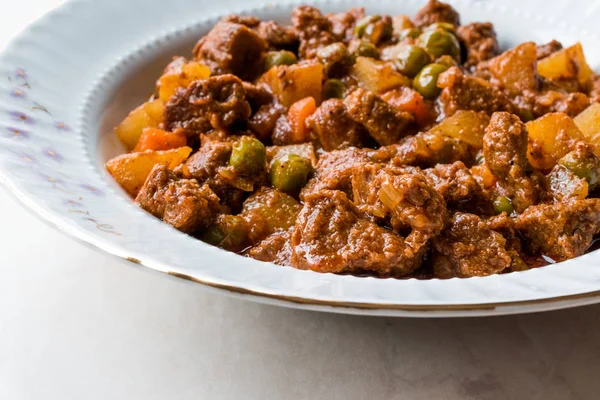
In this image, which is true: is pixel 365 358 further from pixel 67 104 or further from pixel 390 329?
pixel 67 104

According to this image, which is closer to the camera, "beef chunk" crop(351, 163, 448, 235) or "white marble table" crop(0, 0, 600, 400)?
"white marble table" crop(0, 0, 600, 400)

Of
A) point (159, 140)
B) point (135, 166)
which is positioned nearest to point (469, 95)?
point (159, 140)

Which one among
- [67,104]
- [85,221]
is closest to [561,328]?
[85,221]

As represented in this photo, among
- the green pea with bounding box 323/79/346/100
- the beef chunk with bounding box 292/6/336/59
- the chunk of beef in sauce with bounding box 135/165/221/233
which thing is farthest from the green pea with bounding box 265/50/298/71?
the chunk of beef in sauce with bounding box 135/165/221/233

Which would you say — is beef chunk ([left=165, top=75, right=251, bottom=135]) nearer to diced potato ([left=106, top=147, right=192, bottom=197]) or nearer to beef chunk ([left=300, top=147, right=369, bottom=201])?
diced potato ([left=106, top=147, right=192, bottom=197])

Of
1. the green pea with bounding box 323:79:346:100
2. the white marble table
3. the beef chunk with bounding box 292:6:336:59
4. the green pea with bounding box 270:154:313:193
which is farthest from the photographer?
the beef chunk with bounding box 292:6:336:59

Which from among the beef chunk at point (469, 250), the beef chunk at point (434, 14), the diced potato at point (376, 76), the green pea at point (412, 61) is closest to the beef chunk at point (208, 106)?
the diced potato at point (376, 76)
